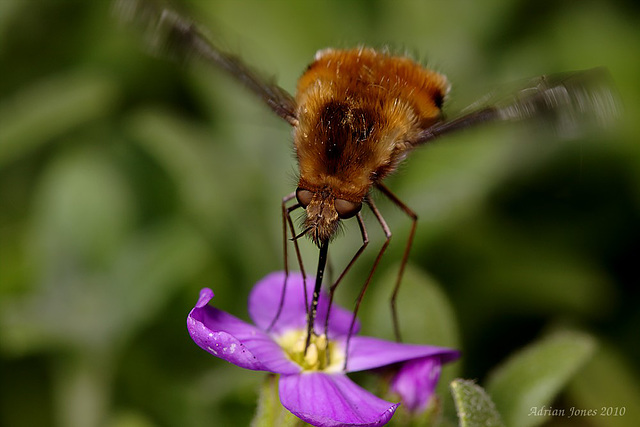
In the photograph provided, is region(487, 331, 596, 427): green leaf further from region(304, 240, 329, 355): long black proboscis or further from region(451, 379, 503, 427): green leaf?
region(304, 240, 329, 355): long black proboscis

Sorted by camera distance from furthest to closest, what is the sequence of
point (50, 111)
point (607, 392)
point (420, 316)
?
1. point (50, 111)
2. point (607, 392)
3. point (420, 316)

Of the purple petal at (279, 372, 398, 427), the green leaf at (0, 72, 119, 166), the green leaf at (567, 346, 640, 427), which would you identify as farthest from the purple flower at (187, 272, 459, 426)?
the green leaf at (0, 72, 119, 166)

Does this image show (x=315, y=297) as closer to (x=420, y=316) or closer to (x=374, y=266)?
(x=374, y=266)

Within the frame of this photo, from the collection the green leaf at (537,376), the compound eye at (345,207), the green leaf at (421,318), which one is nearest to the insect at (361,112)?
the compound eye at (345,207)

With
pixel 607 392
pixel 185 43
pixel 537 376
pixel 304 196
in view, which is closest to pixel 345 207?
pixel 304 196

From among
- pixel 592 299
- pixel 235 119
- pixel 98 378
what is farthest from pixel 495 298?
pixel 98 378

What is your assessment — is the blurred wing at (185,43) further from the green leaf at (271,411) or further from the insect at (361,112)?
the green leaf at (271,411)

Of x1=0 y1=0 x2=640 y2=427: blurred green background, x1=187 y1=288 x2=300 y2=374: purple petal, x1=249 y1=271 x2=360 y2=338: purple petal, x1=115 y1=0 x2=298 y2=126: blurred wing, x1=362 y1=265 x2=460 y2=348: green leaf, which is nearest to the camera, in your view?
x1=187 y1=288 x2=300 y2=374: purple petal
